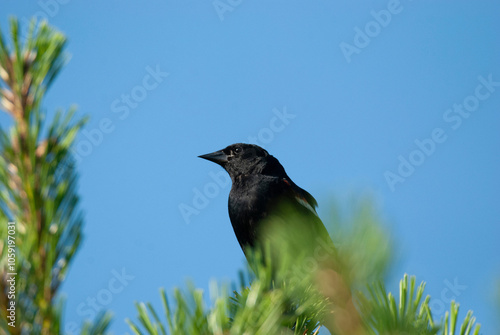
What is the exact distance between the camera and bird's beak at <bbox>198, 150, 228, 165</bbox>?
4.61 m

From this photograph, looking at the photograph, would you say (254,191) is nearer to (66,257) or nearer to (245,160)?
(245,160)

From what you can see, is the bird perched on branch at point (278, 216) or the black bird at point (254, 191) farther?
the black bird at point (254, 191)

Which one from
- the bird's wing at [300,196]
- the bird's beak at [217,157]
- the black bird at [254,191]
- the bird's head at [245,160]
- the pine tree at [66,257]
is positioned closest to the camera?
the pine tree at [66,257]

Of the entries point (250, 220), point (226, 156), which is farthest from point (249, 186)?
point (226, 156)

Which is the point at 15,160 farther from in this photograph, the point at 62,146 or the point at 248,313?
the point at 248,313

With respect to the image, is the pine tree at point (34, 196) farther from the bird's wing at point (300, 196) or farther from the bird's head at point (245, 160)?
the bird's head at point (245, 160)

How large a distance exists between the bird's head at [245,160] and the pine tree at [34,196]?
334cm

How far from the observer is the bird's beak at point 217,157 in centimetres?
461

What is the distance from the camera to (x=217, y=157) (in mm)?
4648

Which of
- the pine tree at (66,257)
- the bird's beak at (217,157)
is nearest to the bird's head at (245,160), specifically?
the bird's beak at (217,157)

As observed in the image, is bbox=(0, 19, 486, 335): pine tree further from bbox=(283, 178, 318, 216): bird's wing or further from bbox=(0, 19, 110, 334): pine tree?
bbox=(283, 178, 318, 216): bird's wing

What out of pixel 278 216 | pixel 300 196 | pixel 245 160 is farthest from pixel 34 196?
pixel 245 160

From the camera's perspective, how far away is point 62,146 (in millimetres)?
882

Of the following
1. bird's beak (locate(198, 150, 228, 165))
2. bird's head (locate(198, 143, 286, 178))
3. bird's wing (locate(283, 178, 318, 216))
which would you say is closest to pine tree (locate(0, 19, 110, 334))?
bird's wing (locate(283, 178, 318, 216))
